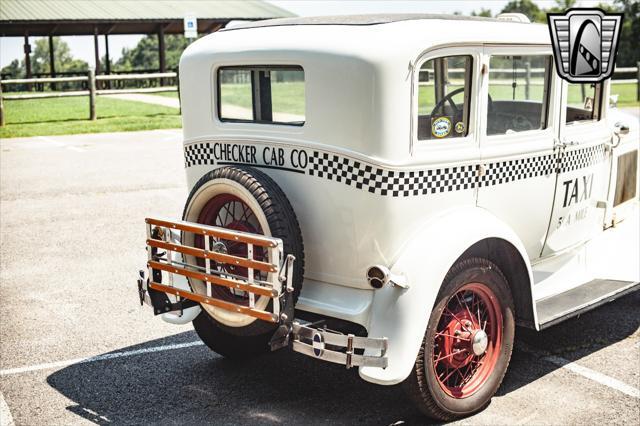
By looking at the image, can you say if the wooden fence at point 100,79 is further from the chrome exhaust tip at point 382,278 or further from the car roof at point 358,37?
the chrome exhaust tip at point 382,278

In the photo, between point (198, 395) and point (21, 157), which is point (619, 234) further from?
point (21, 157)

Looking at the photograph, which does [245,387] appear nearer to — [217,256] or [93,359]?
[217,256]

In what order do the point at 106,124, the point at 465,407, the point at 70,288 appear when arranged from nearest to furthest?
the point at 465,407
the point at 70,288
the point at 106,124

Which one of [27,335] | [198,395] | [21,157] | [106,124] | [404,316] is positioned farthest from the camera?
[106,124]

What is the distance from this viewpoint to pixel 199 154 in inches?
190

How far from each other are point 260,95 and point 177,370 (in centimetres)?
174

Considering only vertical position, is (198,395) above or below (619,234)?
below

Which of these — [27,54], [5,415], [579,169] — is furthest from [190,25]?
[5,415]

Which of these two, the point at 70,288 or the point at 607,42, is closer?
the point at 607,42

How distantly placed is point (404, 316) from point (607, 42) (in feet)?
8.47

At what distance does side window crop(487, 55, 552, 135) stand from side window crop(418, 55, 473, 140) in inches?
8.5

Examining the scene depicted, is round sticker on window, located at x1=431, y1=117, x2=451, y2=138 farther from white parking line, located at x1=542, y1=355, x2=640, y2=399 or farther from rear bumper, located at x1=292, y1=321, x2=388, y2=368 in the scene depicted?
white parking line, located at x1=542, y1=355, x2=640, y2=399

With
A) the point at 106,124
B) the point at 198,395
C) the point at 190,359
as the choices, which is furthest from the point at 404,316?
the point at 106,124

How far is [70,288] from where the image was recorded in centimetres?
662
